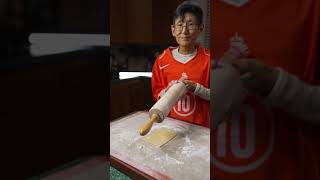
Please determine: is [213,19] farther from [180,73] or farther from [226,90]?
[180,73]

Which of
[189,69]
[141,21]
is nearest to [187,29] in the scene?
[189,69]

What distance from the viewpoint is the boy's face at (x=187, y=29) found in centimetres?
90

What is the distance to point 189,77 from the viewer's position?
946mm

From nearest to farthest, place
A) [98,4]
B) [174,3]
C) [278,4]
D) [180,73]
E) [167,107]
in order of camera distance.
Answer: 1. [278,4]
2. [98,4]
3. [167,107]
4. [180,73]
5. [174,3]

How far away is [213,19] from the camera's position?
0.18 meters

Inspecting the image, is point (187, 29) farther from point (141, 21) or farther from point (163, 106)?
point (141, 21)

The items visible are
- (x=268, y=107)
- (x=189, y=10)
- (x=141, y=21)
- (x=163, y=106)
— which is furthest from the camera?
(x=141, y=21)

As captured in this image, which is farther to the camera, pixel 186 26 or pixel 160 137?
pixel 186 26

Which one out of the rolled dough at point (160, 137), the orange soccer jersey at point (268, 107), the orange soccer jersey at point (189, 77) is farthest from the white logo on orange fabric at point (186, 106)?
the orange soccer jersey at point (268, 107)

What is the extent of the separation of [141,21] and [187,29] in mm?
875

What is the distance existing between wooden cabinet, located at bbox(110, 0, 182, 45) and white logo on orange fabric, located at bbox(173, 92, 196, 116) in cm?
80

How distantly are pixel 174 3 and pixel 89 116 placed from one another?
134 cm

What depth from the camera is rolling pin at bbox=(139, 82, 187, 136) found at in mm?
546

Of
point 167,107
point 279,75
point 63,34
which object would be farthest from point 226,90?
point 167,107
